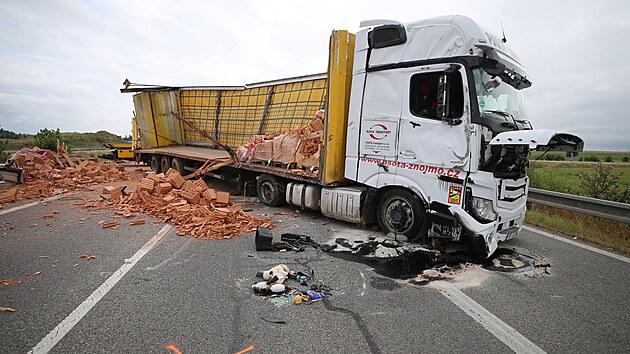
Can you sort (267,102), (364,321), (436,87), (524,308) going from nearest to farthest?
(364,321) → (524,308) → (436,87) → (267,102)

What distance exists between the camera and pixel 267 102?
32.1 ft

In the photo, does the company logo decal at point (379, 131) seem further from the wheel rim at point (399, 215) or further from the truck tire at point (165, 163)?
the truck tire at point (165, 163)

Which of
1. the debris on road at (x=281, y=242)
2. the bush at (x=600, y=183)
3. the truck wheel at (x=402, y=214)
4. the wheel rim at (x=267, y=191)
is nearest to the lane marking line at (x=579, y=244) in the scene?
the truck wheel at (x=402, y=214)

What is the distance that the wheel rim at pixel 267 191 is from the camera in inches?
300

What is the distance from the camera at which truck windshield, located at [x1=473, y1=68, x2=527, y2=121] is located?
14.3 feet

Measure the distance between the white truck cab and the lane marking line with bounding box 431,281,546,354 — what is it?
1090mm

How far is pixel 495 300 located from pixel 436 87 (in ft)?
9.37

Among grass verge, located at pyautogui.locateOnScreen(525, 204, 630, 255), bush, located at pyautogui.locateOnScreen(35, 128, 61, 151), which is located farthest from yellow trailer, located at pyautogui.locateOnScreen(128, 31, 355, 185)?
bush, located at pyautogui.locateOnScreen(35, 128, 61, 151)

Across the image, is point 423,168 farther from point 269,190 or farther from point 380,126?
point 269,190

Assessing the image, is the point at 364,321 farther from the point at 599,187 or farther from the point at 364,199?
the point at 599,187

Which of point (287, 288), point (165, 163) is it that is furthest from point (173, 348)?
point (165, 163)

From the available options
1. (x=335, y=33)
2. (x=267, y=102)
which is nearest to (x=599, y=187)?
(x=335, y=33)

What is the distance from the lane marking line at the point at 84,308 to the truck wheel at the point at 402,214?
11.6 feet

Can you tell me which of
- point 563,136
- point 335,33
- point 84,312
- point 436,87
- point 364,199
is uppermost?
point 335,33
